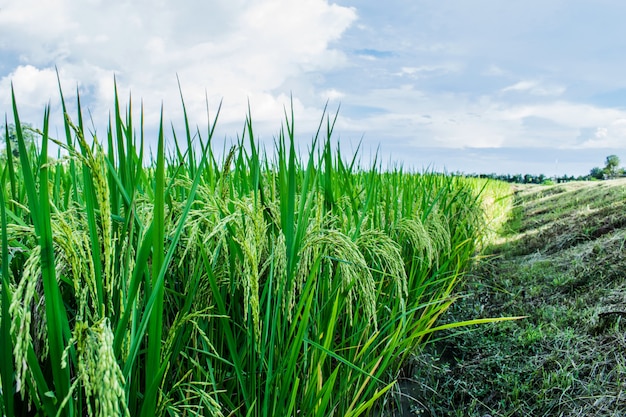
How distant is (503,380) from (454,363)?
1.22ft

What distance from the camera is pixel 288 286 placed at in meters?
1.31

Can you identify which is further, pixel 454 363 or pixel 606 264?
pixel 606 264

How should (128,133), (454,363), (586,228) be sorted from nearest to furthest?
(128,133) → (454,363) → (586,228)

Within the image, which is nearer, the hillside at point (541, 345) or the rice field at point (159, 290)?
the rice field at point (159, 290)

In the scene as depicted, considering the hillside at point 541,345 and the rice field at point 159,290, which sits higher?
the rice field at point 159,290

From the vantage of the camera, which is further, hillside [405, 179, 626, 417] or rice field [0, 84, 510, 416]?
hillside [405, 179, 626, 417]

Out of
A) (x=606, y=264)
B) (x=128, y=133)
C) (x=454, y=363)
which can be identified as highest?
(x=128, y=133)

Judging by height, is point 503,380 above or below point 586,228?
below

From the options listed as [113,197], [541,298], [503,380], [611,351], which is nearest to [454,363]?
[503,380]

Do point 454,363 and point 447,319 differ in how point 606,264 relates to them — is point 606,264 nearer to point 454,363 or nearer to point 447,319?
point 447,319

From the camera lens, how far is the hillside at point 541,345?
258 cm

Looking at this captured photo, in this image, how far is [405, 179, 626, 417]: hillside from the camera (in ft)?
8.47

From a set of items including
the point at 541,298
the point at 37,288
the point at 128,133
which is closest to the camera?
the point at 37,288

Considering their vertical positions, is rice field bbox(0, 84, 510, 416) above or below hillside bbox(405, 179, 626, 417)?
above
